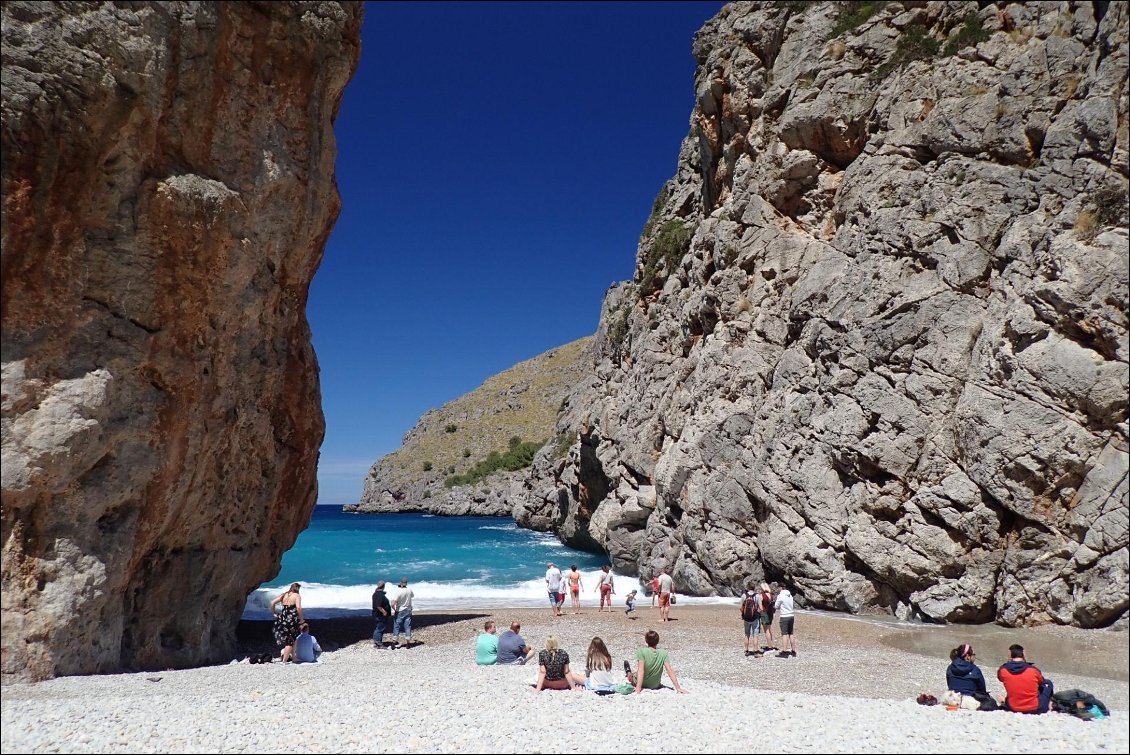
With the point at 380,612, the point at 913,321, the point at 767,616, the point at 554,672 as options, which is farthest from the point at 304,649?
the point at 913,321

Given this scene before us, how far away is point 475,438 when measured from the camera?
115m

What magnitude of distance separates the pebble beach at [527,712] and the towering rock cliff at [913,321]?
144 inches

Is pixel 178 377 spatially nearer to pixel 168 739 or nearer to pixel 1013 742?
pixel 168 739

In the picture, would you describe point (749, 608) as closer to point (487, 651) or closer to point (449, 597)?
point (487, 651)

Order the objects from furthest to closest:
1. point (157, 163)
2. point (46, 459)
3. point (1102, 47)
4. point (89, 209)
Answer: point (1102, 47) < point (157, 163) < point (89, 209) < point (46, 459)

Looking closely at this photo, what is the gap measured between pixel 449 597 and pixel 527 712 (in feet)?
59.2

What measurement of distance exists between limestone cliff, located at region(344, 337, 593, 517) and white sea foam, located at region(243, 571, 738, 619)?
6768 centimetres

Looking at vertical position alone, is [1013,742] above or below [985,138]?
below

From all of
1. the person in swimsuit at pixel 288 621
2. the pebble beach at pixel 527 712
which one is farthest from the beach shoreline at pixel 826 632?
the person in swimsuit at pixel 288 621

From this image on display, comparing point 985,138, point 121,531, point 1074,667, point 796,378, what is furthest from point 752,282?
point 121,531

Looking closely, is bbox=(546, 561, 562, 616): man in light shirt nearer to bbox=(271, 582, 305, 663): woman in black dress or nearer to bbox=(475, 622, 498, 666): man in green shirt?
bbox=(475, 622, 498, 666): man in green shirt

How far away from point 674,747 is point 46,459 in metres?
10.1

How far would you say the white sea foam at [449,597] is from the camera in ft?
76.1

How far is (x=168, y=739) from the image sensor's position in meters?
7.87
